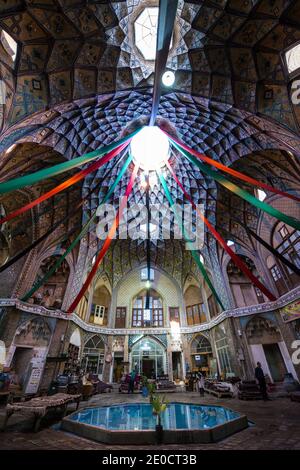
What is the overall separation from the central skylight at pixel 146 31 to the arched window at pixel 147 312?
65.3ft

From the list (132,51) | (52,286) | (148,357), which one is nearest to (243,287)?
(148,357)

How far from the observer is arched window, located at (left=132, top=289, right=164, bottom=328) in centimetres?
2170

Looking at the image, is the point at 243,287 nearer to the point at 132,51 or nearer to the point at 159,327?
the point at 159,327

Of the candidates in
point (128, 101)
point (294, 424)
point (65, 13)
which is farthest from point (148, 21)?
point (294, 424)

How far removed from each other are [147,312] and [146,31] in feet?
71.8

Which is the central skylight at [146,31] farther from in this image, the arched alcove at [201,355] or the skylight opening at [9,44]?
the arched alcove at [201,355]

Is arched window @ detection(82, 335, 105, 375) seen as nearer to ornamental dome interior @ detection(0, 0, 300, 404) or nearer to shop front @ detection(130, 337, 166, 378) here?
ornamental dome interior @ detection(0, 0, 300, 404)

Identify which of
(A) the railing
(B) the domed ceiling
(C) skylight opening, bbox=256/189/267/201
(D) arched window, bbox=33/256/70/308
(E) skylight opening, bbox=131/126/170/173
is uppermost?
(E) skylight opening, bbox=131/126/170/173

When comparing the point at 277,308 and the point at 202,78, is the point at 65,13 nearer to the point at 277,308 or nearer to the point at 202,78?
the point at 202,78

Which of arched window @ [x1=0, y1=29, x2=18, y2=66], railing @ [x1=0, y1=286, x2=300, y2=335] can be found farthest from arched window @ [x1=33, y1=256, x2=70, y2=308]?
arched window @ [x1=0, y1=29, x2=18, y2=66]

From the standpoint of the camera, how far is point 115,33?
9.45 meters

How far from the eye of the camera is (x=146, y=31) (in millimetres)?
10930

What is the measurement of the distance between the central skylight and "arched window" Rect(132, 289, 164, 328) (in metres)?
19.9

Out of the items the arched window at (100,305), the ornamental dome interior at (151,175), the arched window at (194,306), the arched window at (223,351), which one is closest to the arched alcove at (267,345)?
the ornamental dome interior at (151,175)
